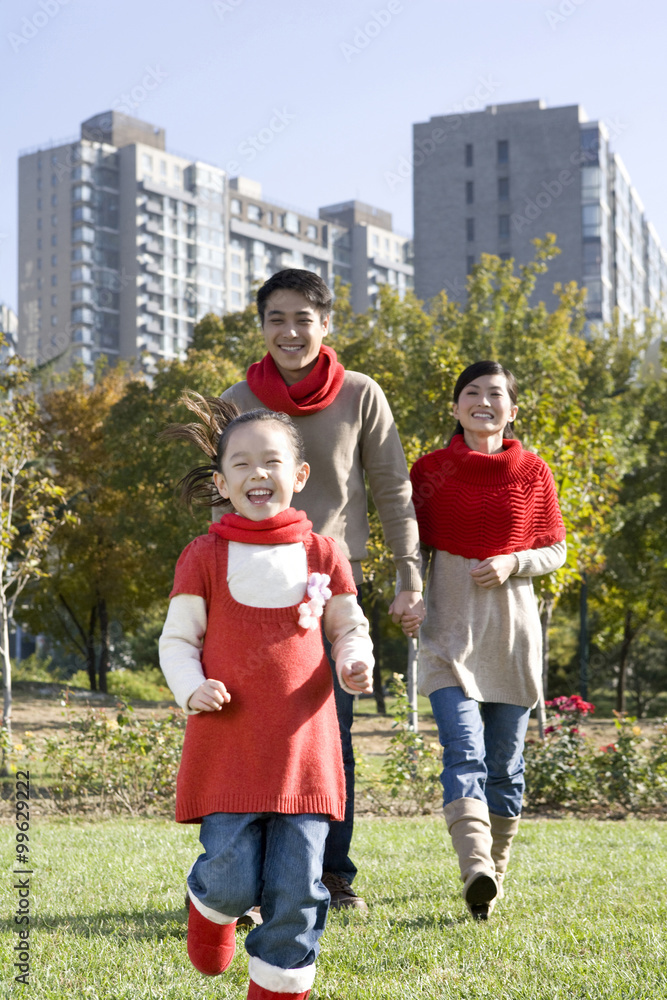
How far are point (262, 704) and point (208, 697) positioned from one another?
0.56 ft

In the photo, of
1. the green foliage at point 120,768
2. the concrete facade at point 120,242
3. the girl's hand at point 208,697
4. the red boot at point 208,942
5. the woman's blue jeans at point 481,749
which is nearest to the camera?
the girl's hand at point 208,697

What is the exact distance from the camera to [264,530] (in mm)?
2826

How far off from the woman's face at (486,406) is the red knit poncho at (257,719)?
1773mm

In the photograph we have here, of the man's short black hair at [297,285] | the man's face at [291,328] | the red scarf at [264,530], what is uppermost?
the man's short black hair at [297,285]

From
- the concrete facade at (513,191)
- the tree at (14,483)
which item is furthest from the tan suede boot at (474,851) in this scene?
the concrete facade at (513,191)

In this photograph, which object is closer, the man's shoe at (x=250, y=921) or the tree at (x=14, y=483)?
the man's shoe at (x=250, y=921)

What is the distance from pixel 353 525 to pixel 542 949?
174cm

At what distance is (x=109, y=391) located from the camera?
2416 cm

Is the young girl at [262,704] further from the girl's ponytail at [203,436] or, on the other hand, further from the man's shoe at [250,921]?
the man's shoe at [250,921]

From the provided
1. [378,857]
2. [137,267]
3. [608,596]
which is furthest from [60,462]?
[137,267]

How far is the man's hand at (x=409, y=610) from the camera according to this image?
4.00 meters

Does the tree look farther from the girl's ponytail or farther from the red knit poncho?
the red knit poncho

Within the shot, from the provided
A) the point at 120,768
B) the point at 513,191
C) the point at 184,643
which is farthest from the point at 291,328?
the point at 513,191

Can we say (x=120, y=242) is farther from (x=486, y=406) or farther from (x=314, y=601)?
(x=314, y=601)
